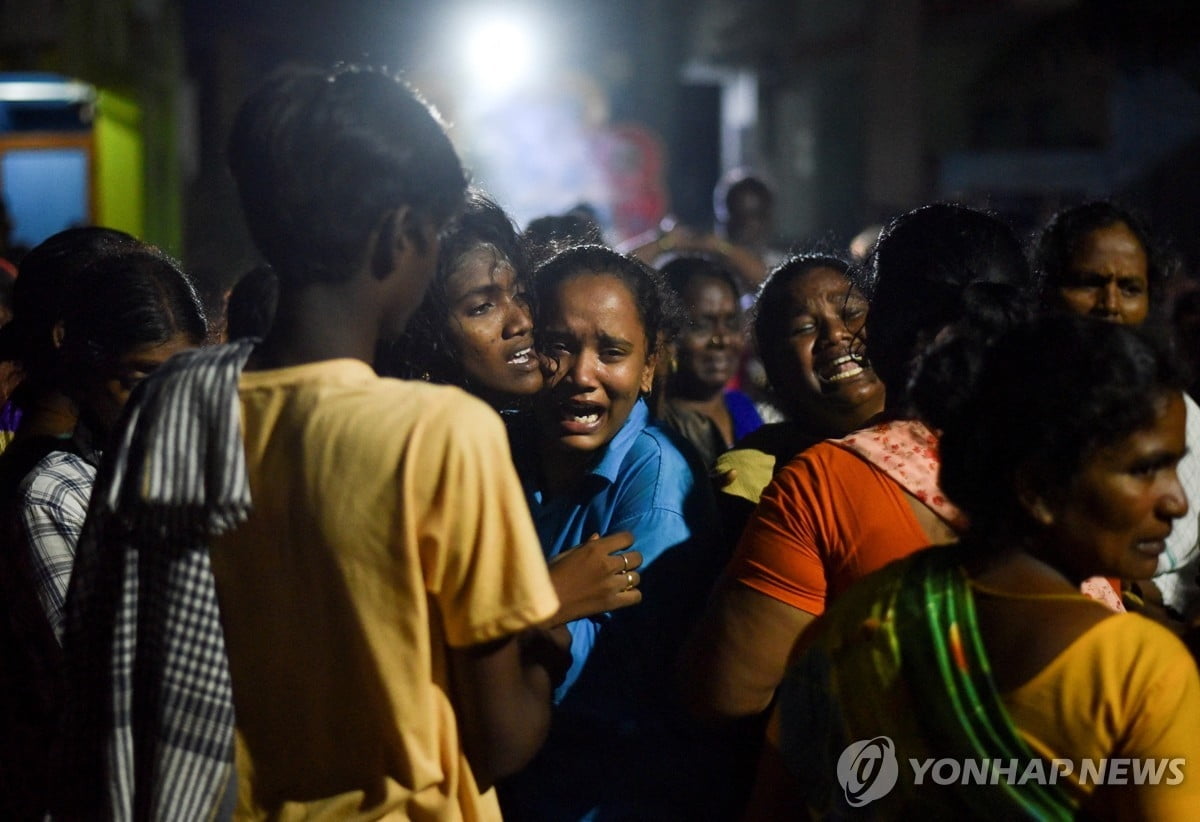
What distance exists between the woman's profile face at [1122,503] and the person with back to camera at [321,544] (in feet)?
2.30

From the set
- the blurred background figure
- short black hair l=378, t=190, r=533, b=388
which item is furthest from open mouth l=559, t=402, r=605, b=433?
the blurred background figure

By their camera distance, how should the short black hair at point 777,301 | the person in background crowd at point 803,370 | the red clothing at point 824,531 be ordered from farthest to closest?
1. the short black hair at point 777,301
2. the person in background crowd at point 803,370
3. the red clothing at point 824,531

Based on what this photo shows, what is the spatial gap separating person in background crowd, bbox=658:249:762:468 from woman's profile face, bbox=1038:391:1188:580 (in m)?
3.08

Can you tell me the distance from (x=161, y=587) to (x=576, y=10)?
2425 centimetres

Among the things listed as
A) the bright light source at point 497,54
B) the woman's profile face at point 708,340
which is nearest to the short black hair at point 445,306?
the woman's profile face at point 708,340

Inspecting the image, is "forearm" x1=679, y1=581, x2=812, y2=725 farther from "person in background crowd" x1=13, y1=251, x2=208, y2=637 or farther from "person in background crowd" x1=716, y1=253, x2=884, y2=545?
"person in background crowd" x1=13, y1=251, x2=208, y2=637

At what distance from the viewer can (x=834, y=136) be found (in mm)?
24438

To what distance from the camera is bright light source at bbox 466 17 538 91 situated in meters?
20.3

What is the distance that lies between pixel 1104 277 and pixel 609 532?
184cm

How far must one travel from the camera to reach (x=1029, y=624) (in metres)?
1.69

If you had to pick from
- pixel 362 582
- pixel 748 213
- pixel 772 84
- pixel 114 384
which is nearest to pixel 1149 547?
pixel 362 582

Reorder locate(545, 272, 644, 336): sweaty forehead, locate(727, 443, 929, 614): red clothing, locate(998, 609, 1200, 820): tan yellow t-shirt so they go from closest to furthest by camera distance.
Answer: locate(998, 609, 1200, 820): tan yellow t-shirt, locate(727, 443, 929, 614): red clothing, locate(545, 272, 644, 336): sweaty forehead

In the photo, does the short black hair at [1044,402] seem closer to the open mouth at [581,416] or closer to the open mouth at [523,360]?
the open mouth at [581,416]

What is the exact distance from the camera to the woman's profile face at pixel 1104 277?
12.2 feet
